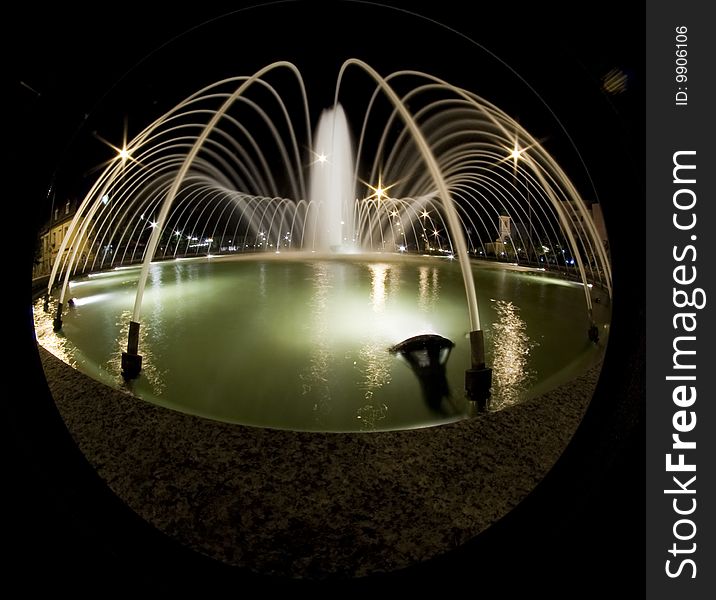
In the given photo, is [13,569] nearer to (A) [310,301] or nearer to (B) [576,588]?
(B) [576,588]

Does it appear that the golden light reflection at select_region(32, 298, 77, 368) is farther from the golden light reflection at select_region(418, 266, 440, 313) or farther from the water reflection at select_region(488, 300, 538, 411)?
the golden light reflection at select_region(418, 266, 440, 313)

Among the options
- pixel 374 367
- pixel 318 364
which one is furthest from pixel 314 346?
pixel 374 367

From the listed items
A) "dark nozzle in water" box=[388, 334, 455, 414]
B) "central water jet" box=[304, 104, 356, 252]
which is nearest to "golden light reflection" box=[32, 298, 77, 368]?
"dark nozzle in water" box=[388, 334, 455, 414]

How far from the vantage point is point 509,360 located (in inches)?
306

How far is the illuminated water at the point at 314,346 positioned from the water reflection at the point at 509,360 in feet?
0.12

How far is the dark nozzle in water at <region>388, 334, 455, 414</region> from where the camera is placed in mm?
6149

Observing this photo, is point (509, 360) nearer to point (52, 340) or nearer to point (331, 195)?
point (52, 340)

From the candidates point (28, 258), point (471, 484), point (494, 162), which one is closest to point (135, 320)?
point (28, 258)

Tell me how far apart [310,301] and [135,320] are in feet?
23.6

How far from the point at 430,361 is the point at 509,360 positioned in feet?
5.77

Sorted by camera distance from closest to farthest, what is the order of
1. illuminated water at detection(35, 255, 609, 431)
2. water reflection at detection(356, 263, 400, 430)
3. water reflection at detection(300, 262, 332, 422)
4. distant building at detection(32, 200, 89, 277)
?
water reflection at detection(356, 263, 400, 430), illuminated water at detection(35, 255, 609, 431), water reflection at detection(300, 262, 332, 422), distant building at detection(32, 200, 89, 277)

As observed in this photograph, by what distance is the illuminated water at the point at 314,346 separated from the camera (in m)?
5.77

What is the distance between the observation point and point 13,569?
2.34m

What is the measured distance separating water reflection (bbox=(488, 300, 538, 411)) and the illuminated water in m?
0.04
